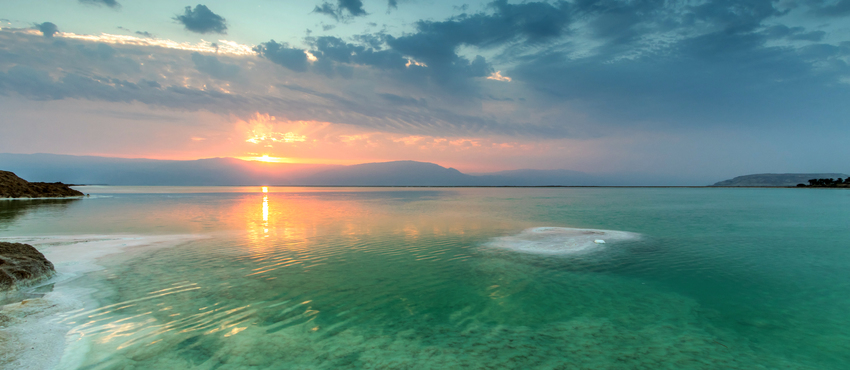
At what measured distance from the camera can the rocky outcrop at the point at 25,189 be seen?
2312 inches

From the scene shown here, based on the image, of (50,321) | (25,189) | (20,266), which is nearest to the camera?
(50,321)

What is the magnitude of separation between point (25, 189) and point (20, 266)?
77282 mm

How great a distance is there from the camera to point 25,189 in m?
61.7

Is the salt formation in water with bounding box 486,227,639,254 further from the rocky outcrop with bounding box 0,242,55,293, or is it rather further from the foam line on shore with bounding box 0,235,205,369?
the rocky outcrop with bounding box 0,242,55,293

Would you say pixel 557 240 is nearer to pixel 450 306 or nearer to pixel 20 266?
pixel 450 306

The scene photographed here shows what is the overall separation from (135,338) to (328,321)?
3.81 metres

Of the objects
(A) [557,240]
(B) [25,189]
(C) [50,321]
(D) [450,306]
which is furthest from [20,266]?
(B) [25,189]

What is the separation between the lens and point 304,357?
6.71 metres

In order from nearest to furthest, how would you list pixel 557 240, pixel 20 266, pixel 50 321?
pixel 50 321, pixel 20 266, pixel 557 240

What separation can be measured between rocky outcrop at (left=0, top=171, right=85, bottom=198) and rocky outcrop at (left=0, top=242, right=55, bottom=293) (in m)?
71.7

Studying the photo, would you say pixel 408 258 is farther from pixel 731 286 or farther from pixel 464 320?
pixel 731 286

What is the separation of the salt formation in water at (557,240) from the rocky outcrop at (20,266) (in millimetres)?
17193

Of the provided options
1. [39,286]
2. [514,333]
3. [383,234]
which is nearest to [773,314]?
[514,333]

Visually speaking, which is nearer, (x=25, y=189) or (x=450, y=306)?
(x=450, y=306)
